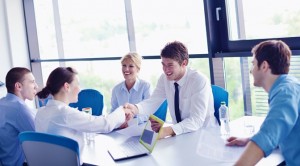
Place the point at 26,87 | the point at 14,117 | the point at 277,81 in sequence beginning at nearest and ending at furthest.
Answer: the point at 277,81, the point at 14,117, the point at 26,87

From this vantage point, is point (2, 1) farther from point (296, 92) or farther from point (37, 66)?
point (296, 92)

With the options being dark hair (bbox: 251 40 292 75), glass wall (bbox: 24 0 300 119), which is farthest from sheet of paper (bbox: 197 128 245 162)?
glass wall (bbox: 24 0 300 119)

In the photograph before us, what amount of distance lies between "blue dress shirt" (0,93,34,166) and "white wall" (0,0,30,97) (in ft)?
10.3

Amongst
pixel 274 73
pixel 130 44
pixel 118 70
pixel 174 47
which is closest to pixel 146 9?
pixel 130 44

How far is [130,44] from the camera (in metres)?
4.96

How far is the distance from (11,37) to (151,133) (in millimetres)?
4504

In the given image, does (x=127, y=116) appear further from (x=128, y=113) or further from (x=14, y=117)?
(x=14, y=117)

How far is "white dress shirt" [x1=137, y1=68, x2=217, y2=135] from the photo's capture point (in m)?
2.68

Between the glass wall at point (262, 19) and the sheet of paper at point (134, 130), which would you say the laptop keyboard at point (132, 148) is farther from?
the glass wall at point (262, 19)

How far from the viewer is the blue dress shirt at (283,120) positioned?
4.91 feet

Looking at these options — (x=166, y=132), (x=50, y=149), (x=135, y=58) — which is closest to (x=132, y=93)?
(x=135, y=58)

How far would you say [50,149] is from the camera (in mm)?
2014

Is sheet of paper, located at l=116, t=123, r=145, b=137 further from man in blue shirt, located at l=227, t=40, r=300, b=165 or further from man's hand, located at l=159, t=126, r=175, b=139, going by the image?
man in blue shirt, located at l=227, t=40, r=300, b=165

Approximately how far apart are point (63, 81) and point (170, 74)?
0.84 m
